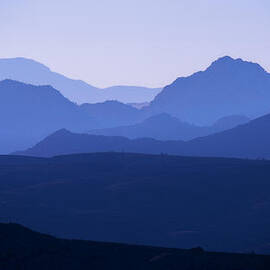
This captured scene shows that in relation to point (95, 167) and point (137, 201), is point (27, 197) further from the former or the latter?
point (95, 167)

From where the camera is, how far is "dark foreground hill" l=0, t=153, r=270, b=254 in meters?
79.8

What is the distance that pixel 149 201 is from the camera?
101 m

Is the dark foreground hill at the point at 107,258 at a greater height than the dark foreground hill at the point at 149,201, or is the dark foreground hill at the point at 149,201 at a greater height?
the dark foreground hill at the point at 149,201

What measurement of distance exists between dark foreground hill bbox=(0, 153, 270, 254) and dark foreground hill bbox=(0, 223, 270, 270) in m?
40.2

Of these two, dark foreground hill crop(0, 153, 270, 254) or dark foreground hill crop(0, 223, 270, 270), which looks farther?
dark foreground hill crop(0, 153, 270, 254)

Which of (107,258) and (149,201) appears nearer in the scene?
(107,258)

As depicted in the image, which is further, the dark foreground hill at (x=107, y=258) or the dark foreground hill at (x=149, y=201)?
the dark foreground hill at (x=149, y=201)

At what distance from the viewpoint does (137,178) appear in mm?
120188

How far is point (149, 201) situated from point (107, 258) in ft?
238

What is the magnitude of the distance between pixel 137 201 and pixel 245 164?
115 feet

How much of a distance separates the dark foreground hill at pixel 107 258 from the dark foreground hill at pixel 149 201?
40207 millimetres

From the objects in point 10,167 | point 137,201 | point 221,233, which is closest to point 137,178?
point 137,201

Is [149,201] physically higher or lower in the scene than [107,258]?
higher

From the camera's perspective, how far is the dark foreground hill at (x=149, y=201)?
79.8 m
